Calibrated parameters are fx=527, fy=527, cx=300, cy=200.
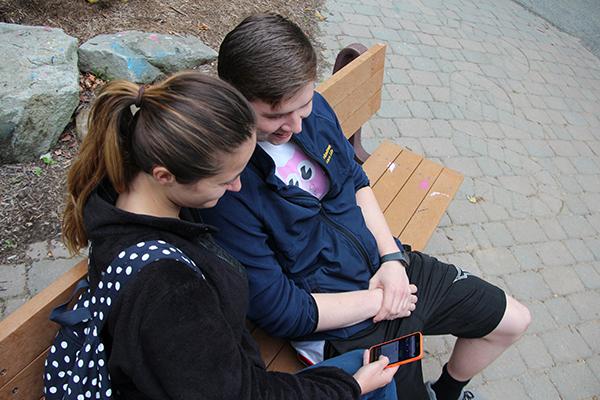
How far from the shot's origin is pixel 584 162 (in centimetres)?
481

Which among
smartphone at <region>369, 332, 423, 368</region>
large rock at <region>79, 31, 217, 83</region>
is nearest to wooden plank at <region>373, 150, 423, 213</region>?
smartphone at <region>369, 332, 423, 368</region>

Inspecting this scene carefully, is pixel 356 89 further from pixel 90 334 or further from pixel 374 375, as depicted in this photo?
pixel 90 334

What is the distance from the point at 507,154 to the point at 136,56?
10.4 ft

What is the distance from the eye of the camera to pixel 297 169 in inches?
76.0

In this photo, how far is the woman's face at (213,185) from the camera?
4.42ft

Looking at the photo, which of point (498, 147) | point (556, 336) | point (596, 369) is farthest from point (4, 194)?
point (498, 147)

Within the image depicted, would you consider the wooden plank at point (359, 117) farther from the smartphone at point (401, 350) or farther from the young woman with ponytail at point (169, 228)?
the young woman with ponytail at point (169, 228)

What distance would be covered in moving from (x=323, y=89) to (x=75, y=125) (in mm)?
1896

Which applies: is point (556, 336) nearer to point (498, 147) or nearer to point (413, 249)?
point (413, 249)

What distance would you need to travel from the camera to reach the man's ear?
4.24 feet

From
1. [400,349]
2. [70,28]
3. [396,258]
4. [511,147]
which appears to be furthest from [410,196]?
[70,28]

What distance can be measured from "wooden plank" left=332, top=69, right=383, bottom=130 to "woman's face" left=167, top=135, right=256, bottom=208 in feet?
4.13

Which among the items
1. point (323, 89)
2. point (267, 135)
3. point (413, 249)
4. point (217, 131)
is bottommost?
point (413, 249)

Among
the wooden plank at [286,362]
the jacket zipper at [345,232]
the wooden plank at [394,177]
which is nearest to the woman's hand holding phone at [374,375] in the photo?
the wooden plank at [286,362]
